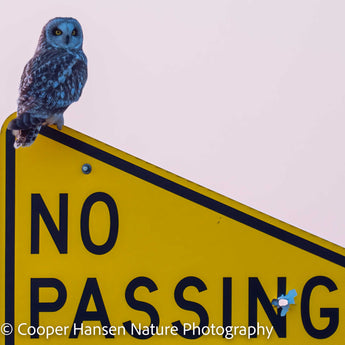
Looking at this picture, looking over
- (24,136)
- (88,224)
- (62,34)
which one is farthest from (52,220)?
(62,34)

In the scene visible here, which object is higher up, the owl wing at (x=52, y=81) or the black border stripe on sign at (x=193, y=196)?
the owl wing at (x=52, y=81)

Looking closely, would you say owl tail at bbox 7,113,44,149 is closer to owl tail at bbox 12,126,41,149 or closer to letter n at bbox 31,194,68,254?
owl tail at bbox 12,126,41,149

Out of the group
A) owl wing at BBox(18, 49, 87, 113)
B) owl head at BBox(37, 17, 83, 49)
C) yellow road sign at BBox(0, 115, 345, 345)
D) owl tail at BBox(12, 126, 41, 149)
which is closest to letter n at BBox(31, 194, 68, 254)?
yellow road sign at BBox(0, 115, 345, 345)

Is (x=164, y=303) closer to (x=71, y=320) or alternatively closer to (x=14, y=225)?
(x=71, y=320)

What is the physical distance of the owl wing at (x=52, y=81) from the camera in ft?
5.14

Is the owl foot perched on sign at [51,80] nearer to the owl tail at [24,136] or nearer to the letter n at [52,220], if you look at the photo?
the owl tail at [24,136]

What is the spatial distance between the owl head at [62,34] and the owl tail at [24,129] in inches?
31.1

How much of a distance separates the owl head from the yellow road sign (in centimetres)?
81

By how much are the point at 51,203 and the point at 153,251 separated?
0.26 m

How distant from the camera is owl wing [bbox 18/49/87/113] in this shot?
5.14ft

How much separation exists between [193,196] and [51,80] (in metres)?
0.64

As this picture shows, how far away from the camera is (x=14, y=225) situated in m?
1.30

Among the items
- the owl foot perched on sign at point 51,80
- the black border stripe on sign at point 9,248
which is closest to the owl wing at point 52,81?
the owl foot perched on sign at point 51,80

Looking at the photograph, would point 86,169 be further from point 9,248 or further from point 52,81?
point 52,81
